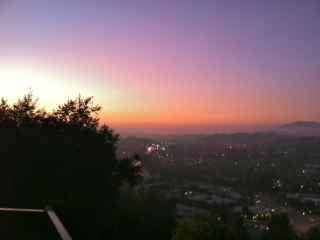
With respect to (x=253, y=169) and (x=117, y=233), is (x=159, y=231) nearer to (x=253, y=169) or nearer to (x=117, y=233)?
(x=117, y=233)

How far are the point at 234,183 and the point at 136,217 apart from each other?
5208 centimetres

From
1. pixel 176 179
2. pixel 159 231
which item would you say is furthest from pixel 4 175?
pixel 176 179

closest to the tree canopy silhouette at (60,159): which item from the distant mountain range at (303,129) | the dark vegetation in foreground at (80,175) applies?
the dark vegetation in foreground at (80,175)

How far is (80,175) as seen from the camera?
1233 cm

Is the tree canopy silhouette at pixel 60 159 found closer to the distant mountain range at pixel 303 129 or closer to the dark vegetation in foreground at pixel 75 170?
the dark vegetation in foreground at pixel 75 170

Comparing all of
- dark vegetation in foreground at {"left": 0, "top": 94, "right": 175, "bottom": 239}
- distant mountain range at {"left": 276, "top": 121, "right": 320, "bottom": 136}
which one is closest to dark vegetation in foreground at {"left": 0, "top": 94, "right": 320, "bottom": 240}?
dark vegetation in foreground at {"left": 0, "top": 94, "right": 175, "bottom": 239}

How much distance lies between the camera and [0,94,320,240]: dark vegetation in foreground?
10.7 metres

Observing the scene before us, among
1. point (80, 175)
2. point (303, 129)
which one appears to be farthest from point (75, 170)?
point (303, 129)

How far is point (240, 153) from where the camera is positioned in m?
88.7

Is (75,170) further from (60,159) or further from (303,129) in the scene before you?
(303,129)

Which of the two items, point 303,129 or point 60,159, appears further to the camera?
point 303,129

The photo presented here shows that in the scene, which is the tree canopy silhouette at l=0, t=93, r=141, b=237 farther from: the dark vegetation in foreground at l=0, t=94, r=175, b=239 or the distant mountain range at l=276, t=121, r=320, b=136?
the distant mountain range at l=276, t=121, r=320, b=136

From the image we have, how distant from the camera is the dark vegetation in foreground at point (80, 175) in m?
10.7

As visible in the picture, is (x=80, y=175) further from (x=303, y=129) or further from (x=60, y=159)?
(x=303, y=129)
